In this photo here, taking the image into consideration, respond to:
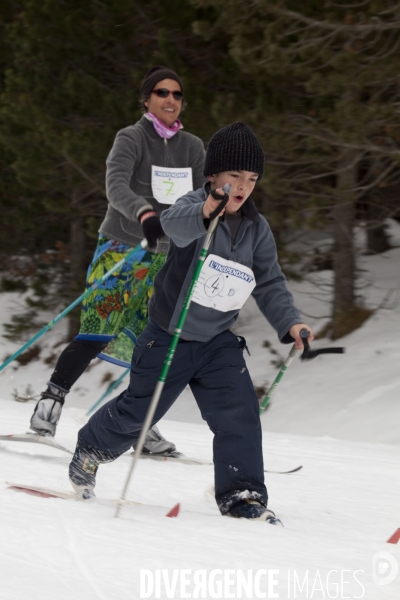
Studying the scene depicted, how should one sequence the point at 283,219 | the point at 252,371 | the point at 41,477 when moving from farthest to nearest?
the point at 252,371, the point at 283,219, the point at 41,477

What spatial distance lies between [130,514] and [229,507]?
0.34 metres

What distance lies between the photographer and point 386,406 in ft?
20.6

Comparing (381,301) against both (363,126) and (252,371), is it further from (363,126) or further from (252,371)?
(363,126)

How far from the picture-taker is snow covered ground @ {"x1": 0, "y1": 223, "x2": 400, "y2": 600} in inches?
75.8

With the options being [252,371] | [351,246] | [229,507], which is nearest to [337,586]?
[229,507]

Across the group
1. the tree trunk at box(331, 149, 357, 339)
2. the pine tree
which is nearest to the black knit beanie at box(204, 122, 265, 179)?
the pine tree

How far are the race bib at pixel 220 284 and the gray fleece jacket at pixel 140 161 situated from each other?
46.3 inches

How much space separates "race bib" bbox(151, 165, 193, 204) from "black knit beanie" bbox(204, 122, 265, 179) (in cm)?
124

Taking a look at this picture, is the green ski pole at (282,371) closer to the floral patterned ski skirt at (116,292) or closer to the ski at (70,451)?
the ski at (70,451)

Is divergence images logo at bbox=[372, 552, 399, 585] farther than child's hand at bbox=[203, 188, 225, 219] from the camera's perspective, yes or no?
No

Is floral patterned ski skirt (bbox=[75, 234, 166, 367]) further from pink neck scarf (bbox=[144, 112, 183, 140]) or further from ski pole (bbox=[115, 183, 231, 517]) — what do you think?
ski pole (bbox=[115, 183, 231, 517])

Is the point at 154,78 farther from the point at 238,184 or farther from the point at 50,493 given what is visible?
the point at 50,493

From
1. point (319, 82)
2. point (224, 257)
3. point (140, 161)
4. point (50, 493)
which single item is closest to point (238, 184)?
point (224, 257)

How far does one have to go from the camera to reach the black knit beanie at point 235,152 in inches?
110
